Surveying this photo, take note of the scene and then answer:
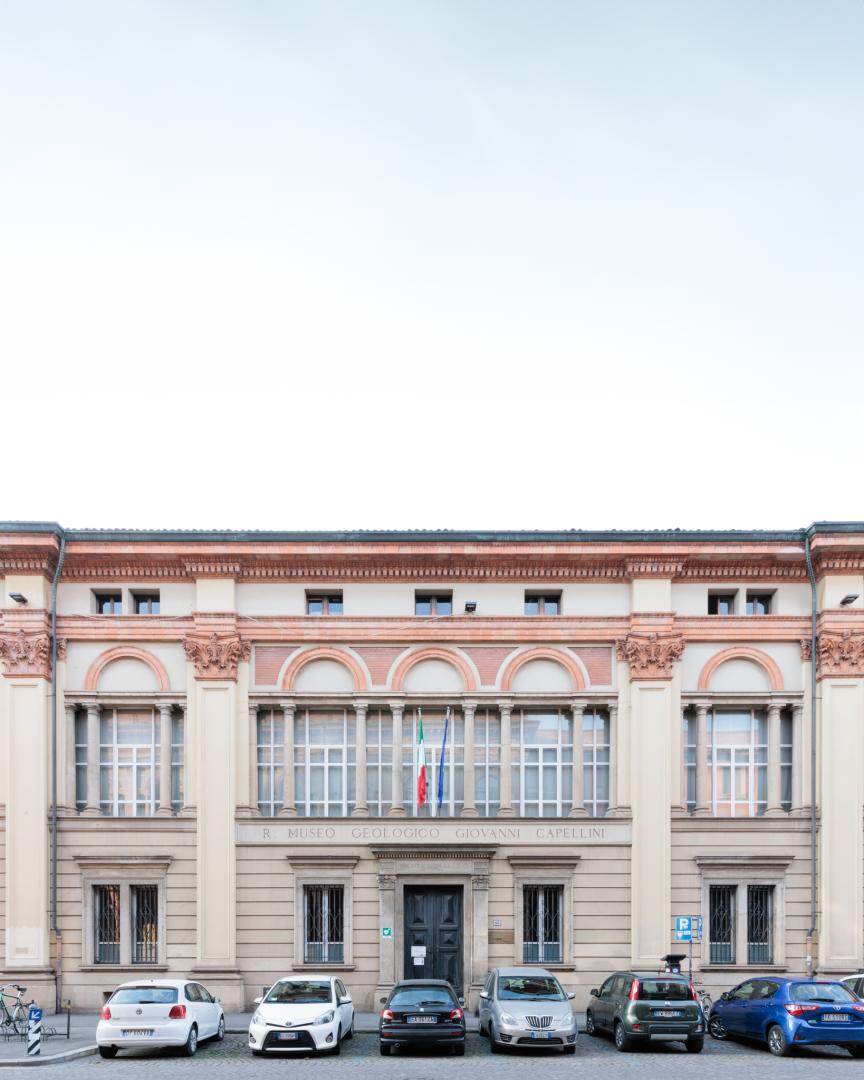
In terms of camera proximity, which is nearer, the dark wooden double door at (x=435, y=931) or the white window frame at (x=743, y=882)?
the dark wooden double door at (x=435, y=931)

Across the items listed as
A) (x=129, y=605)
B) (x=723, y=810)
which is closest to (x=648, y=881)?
(x=723, y=810)

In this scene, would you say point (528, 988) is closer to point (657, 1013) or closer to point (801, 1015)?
point (657, 1013)

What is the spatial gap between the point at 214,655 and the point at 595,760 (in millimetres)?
11107

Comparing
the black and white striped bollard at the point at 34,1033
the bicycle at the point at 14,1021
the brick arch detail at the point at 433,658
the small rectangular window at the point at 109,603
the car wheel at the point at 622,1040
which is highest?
the small rectangular window at the point at 109,603

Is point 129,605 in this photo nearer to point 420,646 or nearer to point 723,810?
point 420,646

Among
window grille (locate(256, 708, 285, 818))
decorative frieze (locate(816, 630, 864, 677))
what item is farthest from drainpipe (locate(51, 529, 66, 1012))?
decorative frieze (locate(816, 630, 864, 677))

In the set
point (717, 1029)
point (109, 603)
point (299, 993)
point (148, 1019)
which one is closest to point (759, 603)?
point (717, 1029)

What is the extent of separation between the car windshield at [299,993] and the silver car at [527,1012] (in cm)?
353

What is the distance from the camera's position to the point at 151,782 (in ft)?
111

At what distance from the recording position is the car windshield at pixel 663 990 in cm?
2500

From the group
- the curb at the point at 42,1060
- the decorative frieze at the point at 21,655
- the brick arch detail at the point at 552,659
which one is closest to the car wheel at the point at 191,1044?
the curb at the point at 42,1060

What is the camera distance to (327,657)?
3419cm

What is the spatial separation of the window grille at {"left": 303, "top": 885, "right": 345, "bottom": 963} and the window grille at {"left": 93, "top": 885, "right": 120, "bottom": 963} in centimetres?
518

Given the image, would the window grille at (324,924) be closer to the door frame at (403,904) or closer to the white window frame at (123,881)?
the door frame at (403,904)
